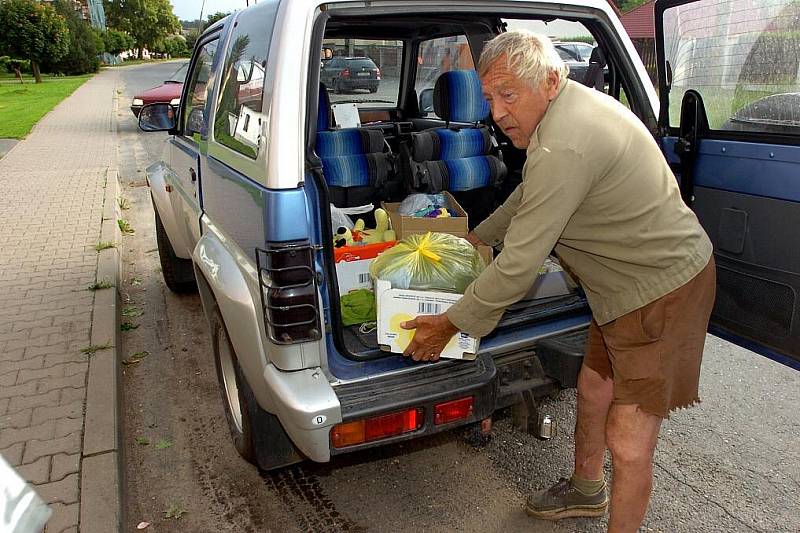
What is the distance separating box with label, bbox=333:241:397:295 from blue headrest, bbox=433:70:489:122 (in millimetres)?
1392

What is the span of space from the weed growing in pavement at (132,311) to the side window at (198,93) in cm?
166

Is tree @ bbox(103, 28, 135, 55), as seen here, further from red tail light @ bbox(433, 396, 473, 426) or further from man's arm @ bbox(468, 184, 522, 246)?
red tail light @ bbox(433, 396, 473, 426)

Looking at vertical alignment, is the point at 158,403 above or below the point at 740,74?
below

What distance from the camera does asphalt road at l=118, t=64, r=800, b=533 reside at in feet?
9.03

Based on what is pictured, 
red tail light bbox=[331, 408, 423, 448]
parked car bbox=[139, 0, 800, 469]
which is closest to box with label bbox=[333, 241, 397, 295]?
parked car bbox=[139, 0, 800, 469]

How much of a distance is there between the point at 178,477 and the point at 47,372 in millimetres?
1436

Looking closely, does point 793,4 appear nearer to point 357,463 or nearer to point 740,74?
point 740,74

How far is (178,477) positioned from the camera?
3.12 m

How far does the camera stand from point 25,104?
22734mm

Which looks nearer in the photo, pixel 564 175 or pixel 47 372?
pixel 564 175

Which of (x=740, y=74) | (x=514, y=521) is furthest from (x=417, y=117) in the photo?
(x=514, y=521)

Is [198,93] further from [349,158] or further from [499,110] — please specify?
[499,110]

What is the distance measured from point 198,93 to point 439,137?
149cm

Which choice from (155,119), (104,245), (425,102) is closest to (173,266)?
(155,119)
